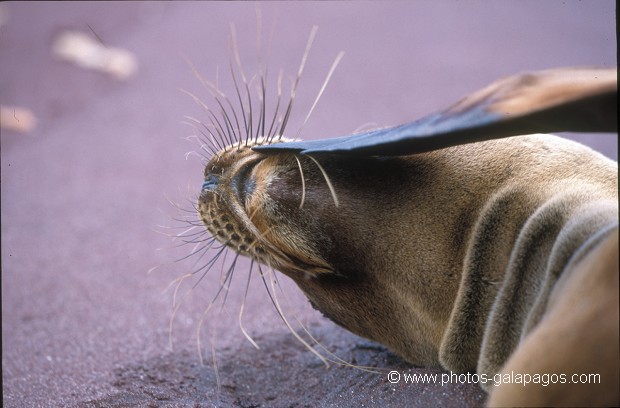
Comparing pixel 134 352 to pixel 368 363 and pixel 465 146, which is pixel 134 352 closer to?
pixel 368 363

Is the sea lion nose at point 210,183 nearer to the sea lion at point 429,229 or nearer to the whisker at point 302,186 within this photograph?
the sea lion at point 429,229

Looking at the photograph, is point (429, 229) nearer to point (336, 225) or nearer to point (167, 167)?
point (336, 225)

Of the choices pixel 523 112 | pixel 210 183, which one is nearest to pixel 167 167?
pixel 210 183

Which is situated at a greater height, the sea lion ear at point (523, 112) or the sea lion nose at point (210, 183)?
the sea lion ear at point (523, 112)

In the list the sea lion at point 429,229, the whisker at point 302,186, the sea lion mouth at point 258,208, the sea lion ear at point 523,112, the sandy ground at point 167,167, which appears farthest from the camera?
the sandy ground at point 167,167

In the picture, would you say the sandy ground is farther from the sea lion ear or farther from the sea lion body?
the sea lion ear

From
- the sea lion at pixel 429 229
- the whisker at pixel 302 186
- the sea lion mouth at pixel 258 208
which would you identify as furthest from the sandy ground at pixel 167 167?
the whisker at pixel 302 186

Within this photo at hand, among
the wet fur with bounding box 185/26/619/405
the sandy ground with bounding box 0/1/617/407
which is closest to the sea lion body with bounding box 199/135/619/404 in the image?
the wet fur with bounding box 185/26/619/405

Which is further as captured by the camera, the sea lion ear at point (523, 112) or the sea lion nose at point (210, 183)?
the sea lion nose at point (210, 183)
